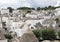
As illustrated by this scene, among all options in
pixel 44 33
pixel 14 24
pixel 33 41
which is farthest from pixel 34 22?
pixel 33 41

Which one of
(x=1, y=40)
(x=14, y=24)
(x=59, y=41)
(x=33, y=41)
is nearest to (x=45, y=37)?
(x=59, y=41)

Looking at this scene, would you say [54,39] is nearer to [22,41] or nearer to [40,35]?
[40,35]

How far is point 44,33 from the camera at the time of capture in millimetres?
26938

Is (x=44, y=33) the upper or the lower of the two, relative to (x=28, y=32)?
lower

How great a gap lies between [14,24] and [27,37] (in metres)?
31.2

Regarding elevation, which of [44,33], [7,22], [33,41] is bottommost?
[7,22]

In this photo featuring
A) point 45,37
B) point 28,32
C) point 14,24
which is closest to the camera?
point 28,32

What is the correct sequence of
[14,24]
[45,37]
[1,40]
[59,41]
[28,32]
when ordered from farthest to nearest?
[14,24], [45,37], [59,41], [1,40], [28,32]

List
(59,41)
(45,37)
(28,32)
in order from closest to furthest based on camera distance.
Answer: (28,32)
(59,41)
(45,37)

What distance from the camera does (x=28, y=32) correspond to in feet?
55.4

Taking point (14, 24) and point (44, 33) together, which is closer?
point (44, 33)

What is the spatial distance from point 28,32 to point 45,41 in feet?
25.3

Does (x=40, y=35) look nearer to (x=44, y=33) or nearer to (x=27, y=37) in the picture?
(x=44, y=33)

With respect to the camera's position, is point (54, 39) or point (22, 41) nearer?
point (22, 41)
